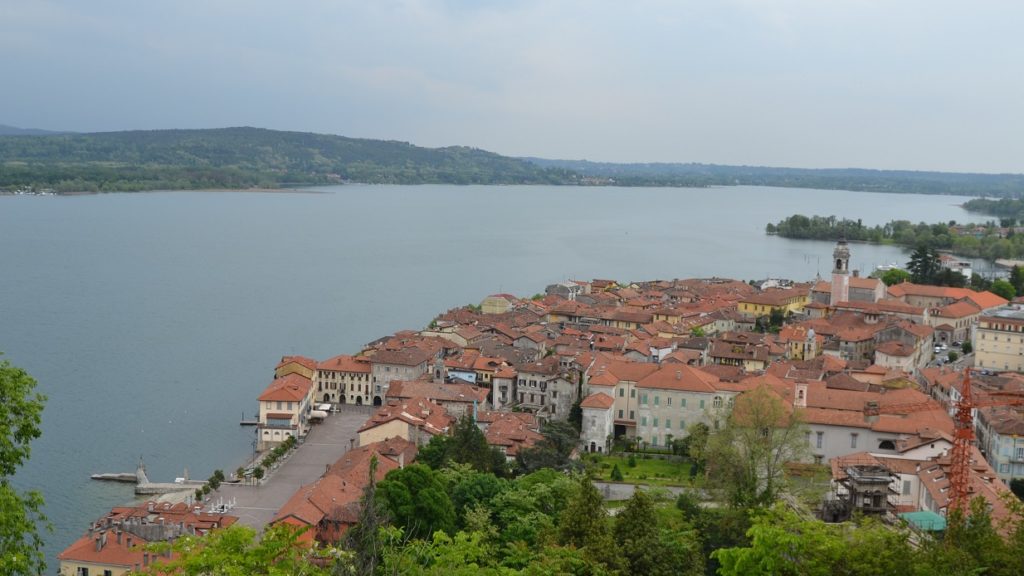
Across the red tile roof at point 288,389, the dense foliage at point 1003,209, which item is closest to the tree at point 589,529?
the red tile roof at point 288,389

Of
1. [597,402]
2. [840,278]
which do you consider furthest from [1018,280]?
[597,402]

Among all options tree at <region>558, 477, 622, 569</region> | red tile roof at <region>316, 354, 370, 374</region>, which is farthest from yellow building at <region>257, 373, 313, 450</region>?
tree at <region>558, 477, 622, 569</region>

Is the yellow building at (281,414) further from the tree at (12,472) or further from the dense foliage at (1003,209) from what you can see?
the dense foliage at (1003,209)

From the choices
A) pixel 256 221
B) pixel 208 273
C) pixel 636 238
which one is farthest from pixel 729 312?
pixel 256 221

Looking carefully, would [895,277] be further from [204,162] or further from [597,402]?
[204,162]

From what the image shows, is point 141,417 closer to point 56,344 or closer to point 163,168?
point 56,344

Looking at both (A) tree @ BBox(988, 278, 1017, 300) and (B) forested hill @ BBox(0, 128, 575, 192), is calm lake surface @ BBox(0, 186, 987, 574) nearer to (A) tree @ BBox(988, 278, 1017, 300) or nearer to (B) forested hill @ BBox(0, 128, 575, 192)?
(B) forested hill @ BBox(0, 128, 575, 192)
